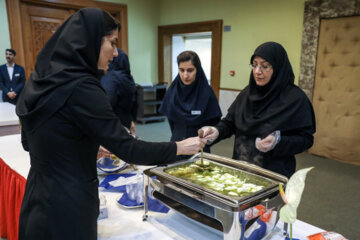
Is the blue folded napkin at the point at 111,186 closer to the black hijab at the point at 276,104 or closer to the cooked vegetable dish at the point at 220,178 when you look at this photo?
the cooked vegetable dish at the point at 220,178

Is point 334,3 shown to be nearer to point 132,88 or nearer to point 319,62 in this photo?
point 319,62

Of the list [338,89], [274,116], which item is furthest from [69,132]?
[338,89]

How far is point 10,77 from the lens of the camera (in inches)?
165

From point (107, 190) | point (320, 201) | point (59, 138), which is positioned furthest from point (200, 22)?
point (59, 138)

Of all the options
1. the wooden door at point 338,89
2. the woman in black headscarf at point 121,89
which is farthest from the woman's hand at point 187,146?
the wooden door at point 338,89

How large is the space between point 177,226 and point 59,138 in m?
0.53

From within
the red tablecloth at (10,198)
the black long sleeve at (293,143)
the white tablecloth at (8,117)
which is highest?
the black long sleeve at (293,143)

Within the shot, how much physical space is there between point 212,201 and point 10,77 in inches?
170

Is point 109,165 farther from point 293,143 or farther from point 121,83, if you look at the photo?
point 121,83

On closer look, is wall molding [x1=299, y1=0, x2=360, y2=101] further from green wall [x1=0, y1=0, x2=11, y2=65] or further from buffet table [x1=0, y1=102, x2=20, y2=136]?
green wall [x1=0, y1=0, x2=11, y2=65]

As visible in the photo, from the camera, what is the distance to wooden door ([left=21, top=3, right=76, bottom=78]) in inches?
180

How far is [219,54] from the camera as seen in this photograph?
4859 millimetres

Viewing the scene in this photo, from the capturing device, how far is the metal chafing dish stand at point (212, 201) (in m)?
0.81

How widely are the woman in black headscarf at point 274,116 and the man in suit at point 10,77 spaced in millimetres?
3777
